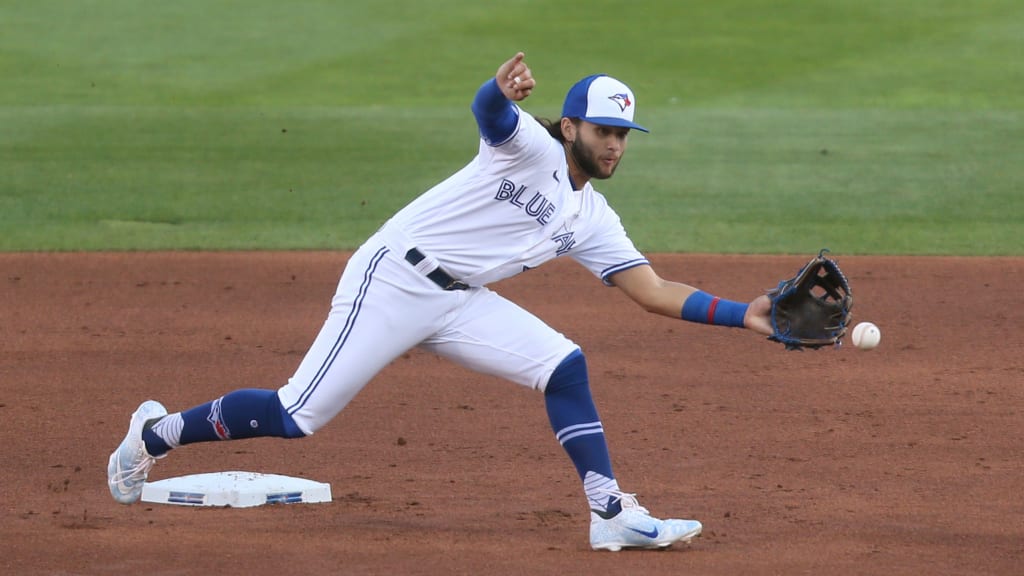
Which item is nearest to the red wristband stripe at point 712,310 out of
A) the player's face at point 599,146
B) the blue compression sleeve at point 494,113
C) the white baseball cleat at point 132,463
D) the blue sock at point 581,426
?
the blue sock at point 581,426

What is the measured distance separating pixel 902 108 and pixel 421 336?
1497 cm

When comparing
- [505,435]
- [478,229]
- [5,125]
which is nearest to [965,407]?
[505,435]

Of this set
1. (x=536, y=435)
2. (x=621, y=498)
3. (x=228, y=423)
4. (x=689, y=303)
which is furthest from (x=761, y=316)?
(x=536, y=435)

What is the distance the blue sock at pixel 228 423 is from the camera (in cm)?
557

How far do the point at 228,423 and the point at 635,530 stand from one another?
Answer: 62.5 inches

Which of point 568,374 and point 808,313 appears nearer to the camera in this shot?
point 808,313

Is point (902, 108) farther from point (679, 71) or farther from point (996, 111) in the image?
point (679, 71)

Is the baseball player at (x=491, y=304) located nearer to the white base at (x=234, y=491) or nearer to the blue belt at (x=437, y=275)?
the blue belt at (x=437, y=275)

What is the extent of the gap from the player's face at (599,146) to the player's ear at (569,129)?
3cm

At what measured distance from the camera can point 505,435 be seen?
7.48 metres

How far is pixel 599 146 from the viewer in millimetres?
5504

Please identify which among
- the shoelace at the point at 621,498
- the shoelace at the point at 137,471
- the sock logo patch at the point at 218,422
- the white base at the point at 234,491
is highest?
the sock logo patch at the point at 218,422

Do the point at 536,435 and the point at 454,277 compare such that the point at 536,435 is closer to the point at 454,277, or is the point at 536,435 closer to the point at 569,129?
the point at 454,277

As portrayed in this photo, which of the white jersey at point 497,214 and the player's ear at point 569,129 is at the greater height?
the player's ear at point 569,129
